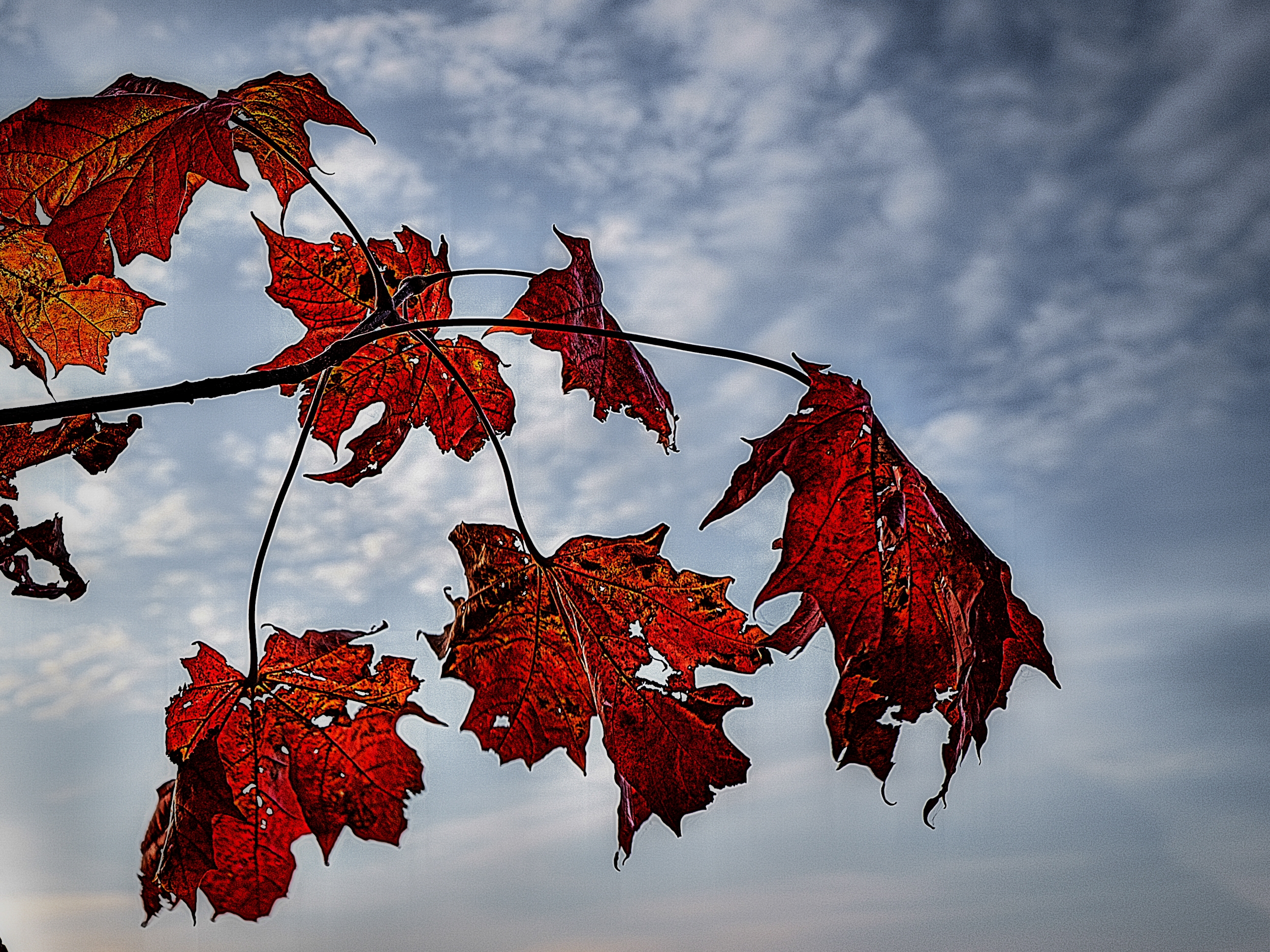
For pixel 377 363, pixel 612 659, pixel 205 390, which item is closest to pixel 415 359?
pixel 377 363

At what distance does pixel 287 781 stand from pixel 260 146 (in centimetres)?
45

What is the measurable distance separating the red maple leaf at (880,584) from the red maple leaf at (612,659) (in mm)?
76

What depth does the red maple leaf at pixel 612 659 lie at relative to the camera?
2.18 feet

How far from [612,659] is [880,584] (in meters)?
0.21

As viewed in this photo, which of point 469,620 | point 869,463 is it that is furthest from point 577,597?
point 869,463

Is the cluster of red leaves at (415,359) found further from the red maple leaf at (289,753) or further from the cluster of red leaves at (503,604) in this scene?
the red maple leaf at (289,753)

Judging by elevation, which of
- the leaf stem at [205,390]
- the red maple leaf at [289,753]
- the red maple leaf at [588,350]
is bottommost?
the red maple leaf at [289,753]

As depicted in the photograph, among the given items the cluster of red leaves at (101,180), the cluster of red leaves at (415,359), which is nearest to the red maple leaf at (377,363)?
the cluster of red leaves at (415,359)

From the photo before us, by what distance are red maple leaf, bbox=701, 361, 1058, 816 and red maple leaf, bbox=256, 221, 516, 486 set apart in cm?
35

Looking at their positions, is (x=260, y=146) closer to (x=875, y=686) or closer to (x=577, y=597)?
(x=577, y=597)

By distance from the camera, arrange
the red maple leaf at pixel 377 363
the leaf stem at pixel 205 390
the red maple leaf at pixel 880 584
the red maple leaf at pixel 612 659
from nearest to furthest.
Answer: the leaf stem at pixel 205 390 < the red maple leaf at pixel 880 584 < the red maple leaf at pixel 612 659 < the red maple leaf at pixel 377 363

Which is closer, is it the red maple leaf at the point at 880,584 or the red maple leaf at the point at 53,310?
the red maple leaf at the point at 880,584

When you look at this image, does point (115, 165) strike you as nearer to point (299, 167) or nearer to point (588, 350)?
point (299, 167)

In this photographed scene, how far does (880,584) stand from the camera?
573mm
